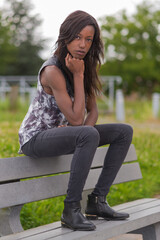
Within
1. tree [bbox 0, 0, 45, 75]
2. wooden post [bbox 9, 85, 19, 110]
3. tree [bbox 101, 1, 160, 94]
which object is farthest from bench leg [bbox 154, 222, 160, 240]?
tree [bbox 0, 0, 45, 75]

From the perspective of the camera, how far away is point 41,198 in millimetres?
2791

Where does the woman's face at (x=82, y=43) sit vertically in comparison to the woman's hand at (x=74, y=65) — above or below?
above

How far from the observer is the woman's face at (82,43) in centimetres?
287

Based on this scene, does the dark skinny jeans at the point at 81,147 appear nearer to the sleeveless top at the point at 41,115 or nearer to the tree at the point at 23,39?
the sleeveless top at the point at 41,115

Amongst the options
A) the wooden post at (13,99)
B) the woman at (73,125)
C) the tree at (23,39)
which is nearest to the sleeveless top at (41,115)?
the woman at (73,125)

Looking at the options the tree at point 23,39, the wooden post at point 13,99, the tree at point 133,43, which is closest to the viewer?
the wooden post at point 13,99

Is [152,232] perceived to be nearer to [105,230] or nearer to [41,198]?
[105,230]

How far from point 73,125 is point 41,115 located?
0.72 feet

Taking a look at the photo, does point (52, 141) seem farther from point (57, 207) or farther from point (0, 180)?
point (57, 207)

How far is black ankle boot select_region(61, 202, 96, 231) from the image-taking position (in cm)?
253

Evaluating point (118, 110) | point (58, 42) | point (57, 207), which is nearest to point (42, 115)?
point (58, 42)

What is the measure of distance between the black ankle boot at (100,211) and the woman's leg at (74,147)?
0.29 meters

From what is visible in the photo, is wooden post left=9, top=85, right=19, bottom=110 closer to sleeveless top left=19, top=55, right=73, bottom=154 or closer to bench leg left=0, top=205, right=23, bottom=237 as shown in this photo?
sleeveless top left=19, top=55, right=73, bottom=154

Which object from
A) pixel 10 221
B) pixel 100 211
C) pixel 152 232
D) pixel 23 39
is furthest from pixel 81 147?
pixel 23 39
